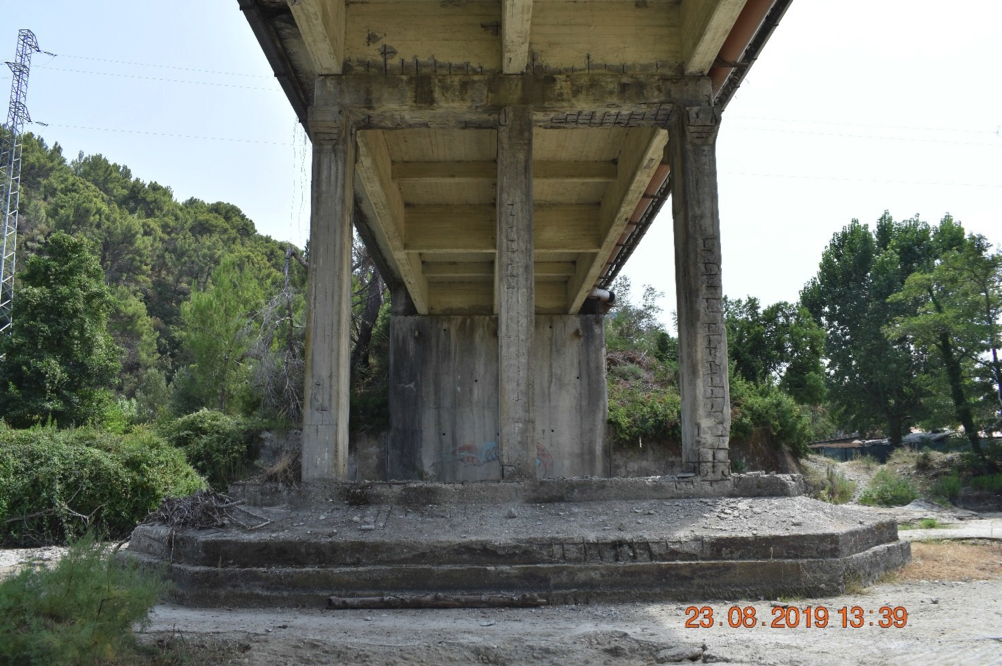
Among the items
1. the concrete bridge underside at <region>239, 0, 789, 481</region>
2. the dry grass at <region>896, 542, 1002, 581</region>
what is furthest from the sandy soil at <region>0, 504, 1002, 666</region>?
the concrete bridge underside at <region>239, 0, 789, 481</region>

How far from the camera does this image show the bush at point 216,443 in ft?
65.4

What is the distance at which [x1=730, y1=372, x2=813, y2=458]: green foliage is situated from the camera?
2098 centimetres

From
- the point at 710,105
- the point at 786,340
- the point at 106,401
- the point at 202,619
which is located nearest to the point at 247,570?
the point at 202,619

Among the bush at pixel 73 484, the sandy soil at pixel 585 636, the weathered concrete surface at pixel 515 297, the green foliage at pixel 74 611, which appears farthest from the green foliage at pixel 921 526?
the green foliage at pixel 74 611

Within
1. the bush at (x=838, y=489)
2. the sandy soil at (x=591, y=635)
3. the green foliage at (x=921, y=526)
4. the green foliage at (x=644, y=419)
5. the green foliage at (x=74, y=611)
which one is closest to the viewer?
the green foliage at (x=74, y=611)

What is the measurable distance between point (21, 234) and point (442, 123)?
137ft

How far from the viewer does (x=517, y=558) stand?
707 cm

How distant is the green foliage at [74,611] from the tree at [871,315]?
4261cm

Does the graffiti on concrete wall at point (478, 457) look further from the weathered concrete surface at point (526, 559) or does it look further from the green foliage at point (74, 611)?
the green foliage at point (74, 611)

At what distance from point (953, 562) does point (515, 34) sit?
829cm

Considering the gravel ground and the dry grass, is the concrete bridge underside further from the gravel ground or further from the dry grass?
the gravel ground

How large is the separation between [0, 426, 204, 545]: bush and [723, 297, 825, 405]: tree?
21221 millimetres

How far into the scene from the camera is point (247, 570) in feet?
22.7

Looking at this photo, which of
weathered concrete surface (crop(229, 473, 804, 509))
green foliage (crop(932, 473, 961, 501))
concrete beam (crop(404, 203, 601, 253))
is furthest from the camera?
green foliage (crop(932, 473, 961, 501))
